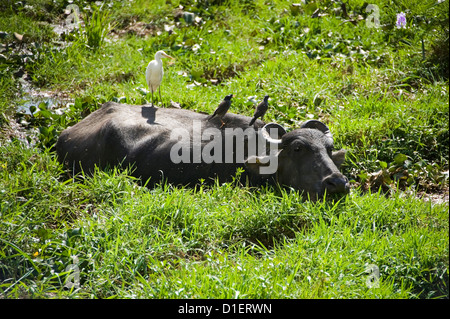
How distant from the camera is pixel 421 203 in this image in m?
5.46

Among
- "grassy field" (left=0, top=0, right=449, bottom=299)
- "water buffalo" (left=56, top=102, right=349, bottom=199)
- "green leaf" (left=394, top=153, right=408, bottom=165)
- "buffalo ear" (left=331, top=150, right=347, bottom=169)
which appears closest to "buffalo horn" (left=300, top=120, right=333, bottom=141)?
"water buffalo" (left=56, top=102, right=349, bottom=199)

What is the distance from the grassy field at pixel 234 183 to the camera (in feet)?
14.8

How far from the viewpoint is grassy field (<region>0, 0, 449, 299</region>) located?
14.8 ft

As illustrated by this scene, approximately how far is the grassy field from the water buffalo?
0.23 m

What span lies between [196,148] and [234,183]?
0.61 meters

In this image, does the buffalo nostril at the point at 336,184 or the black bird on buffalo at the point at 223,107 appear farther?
the black bird on buffalo at the point at 223,107

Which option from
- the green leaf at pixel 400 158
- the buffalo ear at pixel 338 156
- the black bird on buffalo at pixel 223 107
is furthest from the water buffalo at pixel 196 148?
the green leaf at pixel 400 158

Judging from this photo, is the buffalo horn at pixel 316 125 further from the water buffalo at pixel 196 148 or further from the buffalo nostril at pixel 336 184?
the buffalo nostril at pixel 336 184

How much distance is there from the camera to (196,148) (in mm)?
6672

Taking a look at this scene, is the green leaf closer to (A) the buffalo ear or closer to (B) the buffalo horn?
(A) the buffalo ear

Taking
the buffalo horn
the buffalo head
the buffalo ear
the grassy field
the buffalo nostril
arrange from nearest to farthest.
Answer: the grassy field → the buffalo nostril → the buffalo head → the buffalo ear → the buffalo horn

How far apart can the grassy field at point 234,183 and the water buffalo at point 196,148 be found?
0.76 feet

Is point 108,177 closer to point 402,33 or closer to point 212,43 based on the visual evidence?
point 212,43
